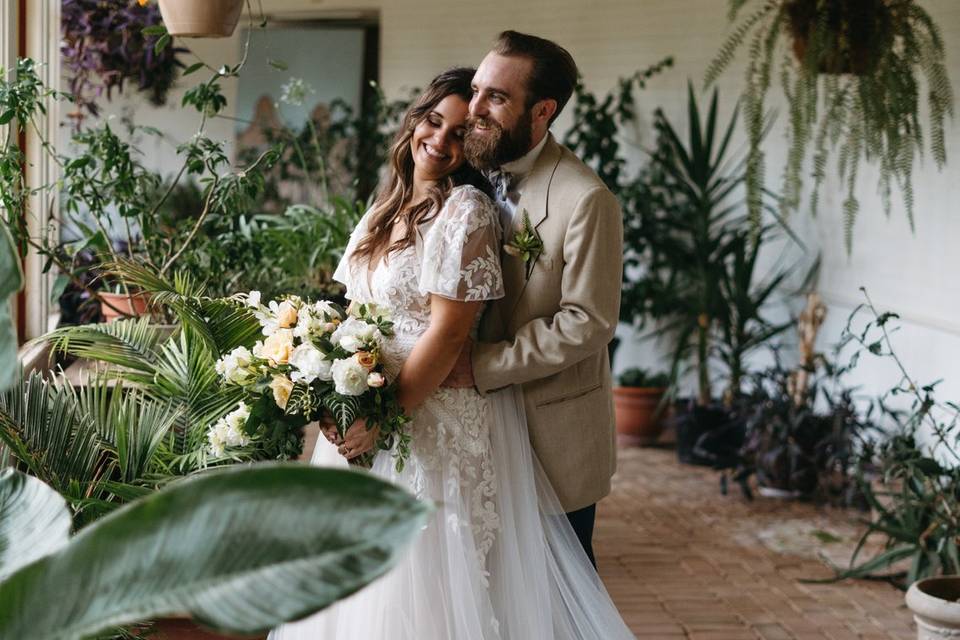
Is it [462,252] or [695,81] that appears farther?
[695,81]

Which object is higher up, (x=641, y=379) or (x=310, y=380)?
(x=310, y=380)

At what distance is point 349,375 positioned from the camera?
2352 mm

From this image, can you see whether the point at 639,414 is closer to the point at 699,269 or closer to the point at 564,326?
the point at 699,269

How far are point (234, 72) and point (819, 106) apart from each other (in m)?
3.50

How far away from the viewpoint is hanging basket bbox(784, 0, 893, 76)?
4207mm

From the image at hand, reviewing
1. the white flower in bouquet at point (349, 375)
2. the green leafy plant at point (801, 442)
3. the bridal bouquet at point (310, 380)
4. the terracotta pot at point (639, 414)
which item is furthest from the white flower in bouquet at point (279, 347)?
the terracotta pot at point (639, 414)

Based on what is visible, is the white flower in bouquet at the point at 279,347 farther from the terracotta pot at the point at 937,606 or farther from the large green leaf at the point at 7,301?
the terracotta pot at the point at 937,606

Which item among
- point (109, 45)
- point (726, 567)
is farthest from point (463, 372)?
point (109, 45)

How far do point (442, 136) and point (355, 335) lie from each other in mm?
508

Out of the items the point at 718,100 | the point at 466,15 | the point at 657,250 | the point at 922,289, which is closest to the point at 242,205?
the point at 922,289

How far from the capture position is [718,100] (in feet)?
22.9

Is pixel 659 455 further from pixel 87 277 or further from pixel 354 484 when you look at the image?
pixel 354 484

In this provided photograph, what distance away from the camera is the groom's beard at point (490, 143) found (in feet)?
8.27

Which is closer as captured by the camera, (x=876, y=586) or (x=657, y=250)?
(x=876, y=586)
